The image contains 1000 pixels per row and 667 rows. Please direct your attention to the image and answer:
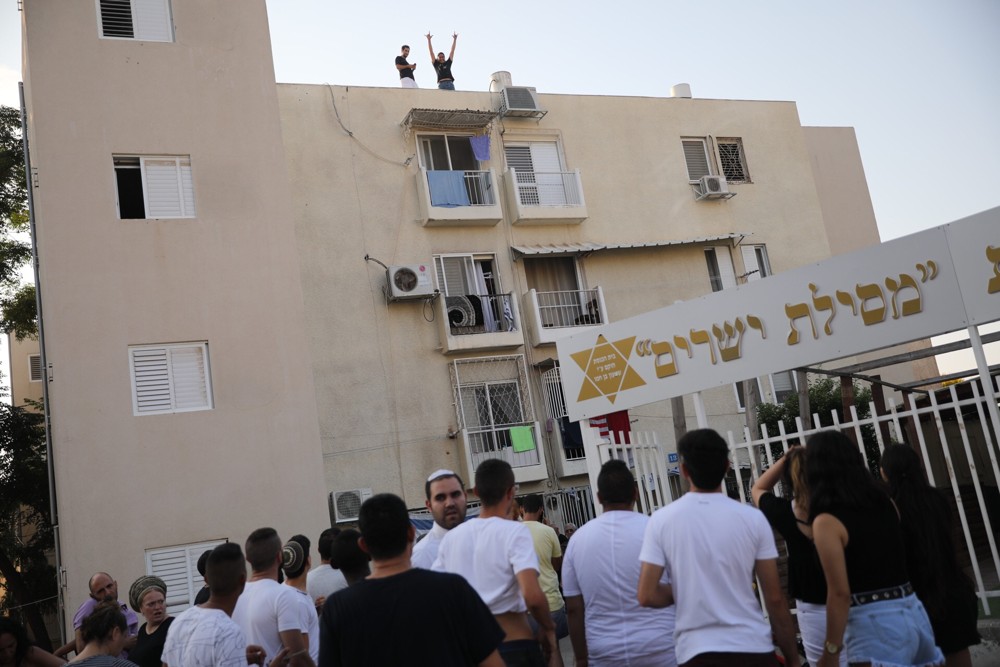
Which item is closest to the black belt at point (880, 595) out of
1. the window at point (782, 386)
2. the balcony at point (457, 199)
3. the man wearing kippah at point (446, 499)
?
the man wearing kippah at point (446, 499)

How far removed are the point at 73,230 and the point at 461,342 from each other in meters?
9.43

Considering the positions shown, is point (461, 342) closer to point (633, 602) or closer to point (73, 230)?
point (73, 230)

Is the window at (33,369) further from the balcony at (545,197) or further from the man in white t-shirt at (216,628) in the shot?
the man in white t-shirt at (216,628)

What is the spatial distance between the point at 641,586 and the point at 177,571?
10.8 m

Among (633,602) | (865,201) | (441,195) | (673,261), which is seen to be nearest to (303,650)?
(633,602)

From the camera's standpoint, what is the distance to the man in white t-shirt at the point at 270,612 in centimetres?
523

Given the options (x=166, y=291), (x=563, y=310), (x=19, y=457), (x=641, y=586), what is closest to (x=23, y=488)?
(x=19, y=457)

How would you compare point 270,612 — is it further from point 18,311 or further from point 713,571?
point 18,311

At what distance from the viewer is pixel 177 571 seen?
13.5 m

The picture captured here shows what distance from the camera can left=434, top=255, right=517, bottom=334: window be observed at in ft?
71.8

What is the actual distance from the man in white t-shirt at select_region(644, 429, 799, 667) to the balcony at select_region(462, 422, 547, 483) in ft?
55.7

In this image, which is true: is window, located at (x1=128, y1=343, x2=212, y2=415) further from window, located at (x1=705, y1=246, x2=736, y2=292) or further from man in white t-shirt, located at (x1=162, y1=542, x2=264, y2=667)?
window, located at (x1=705, y1=246, x2=736, y2=292)

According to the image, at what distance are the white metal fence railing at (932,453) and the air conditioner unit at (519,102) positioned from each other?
29.8ft

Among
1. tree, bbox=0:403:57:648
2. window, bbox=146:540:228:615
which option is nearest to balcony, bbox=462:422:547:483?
window, bbox=146:540:228:615
